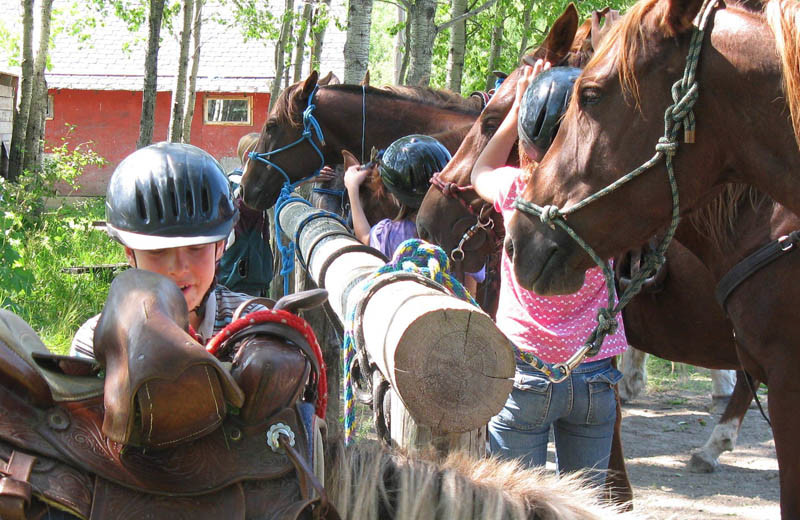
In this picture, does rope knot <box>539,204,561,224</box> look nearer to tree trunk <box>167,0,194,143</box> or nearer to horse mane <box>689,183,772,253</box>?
horse mane <box>689,183,772,253</box>

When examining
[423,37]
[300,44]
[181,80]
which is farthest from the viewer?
[181,80]

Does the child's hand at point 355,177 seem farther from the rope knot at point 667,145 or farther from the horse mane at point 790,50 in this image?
the horse mane at point 790,50

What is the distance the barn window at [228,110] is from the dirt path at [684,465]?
2239cm

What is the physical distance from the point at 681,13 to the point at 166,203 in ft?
5.32

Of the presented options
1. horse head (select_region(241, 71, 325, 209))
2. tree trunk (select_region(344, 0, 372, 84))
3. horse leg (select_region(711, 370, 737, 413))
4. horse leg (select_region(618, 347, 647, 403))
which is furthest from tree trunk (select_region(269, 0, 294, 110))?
horse leg (select_region(711, 370, 737, 413))

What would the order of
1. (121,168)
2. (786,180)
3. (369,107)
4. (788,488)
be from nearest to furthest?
(121,168) < (786,180) < (788,488) < (369,107)

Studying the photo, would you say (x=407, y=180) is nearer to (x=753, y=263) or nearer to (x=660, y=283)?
(x=660, y=283)

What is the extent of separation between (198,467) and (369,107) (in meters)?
5.01

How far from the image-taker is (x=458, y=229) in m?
4.14

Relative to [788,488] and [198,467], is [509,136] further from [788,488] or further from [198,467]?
[198,467]

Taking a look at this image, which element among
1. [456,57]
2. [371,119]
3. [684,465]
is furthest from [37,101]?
[684,465]

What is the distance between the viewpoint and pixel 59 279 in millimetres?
8273

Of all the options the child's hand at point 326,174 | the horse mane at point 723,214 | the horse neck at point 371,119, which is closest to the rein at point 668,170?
the horse mane at point 723,214

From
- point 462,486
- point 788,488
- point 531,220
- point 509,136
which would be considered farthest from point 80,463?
point 788,488
